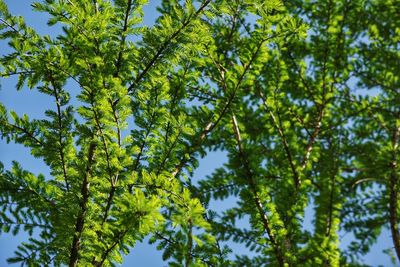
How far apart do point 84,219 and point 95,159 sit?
1.26 ft

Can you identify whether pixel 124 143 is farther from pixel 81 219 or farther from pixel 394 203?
pixel 394 203

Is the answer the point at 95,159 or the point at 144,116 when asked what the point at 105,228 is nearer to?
the point at 95,159

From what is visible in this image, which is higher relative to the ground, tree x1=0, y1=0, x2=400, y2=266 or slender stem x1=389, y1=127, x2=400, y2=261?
slender stem x1=389, y1=127, x2=400, y2=261

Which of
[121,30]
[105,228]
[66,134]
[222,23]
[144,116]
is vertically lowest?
[105,228]

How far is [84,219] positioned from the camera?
7.50 ft

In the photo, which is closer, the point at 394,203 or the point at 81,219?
the point at 81,219

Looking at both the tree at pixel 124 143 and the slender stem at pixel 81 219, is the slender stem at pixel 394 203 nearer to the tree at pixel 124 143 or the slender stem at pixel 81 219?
the tree at pixel 124 143

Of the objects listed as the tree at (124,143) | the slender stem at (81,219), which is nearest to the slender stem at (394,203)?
the tree at (124,143)

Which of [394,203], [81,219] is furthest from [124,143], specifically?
[394,203]

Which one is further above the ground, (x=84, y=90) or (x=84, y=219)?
(x=84, y=90)

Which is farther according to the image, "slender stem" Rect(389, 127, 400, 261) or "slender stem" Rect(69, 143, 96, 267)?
"slender stem" Rect(389, 127, 400, 261)

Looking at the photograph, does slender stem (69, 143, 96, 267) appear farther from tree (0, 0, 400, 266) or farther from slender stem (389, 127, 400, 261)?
slender stem (389, 127, 400, 261)

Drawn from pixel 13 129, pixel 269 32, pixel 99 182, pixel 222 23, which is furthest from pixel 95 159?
pixel 222 23

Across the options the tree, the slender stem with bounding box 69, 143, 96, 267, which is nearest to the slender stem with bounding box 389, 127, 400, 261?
the tree
